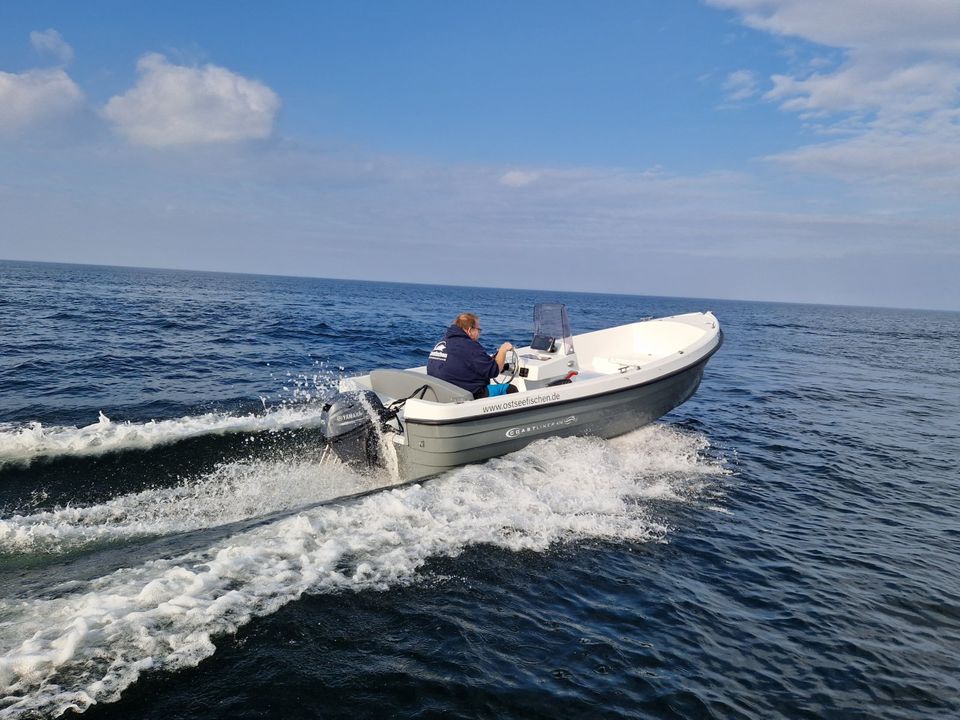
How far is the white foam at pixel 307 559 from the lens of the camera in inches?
120

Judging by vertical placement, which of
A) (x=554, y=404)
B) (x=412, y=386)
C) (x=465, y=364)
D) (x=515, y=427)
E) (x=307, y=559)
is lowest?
(x=307, y=559)

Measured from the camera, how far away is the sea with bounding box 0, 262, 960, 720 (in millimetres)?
3266

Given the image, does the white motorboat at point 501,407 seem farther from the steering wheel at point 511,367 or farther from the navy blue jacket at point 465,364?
the navy blue jacket at point 465,364

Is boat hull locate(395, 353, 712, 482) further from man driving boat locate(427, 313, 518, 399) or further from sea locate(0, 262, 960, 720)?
man driving boat locate(427, 313, 518, 399)

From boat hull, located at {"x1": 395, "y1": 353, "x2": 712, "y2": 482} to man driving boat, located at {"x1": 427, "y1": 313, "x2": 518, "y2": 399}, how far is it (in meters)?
0.46

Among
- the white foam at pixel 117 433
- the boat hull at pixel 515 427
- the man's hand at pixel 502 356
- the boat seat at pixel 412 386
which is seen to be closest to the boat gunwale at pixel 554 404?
the boat hull at pixel 515 427

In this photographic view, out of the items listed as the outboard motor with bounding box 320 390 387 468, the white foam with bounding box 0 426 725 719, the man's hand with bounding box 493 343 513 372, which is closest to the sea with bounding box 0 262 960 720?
the white foam with bounding box 0 426 725 719

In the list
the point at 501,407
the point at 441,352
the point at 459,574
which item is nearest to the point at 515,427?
the point at 501,407

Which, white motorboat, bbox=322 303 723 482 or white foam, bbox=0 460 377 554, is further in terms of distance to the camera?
white motorboat, bbox=322 303 723 482

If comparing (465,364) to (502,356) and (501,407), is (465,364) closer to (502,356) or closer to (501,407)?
(501,407)

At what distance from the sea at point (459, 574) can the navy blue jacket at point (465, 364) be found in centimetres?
103

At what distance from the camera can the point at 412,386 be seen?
677 cm

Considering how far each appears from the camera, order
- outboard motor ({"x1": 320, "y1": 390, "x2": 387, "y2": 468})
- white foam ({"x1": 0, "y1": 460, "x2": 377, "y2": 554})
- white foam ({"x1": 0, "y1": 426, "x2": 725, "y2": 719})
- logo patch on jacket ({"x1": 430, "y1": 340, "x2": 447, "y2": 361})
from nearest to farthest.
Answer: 1. white foam ({"x1": 0, "y1": 426, "x2": 725, "y2": 719})
2. white foam ({"x1": 0, "y1": 460, "x2": 377, "y2": 554})
3. outboard motor ({"x1": 320, "y1": 390, "x2": 387, "y2": 468})
4. logo patch on jacket ({"x1": 430, "y1": 340, "x2": 447, "y2": 361})

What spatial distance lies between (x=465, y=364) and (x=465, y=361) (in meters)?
0.04
